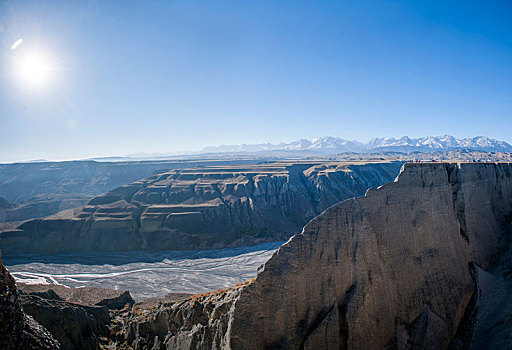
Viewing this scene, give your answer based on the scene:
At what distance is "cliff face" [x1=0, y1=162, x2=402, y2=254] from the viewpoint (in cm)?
6309

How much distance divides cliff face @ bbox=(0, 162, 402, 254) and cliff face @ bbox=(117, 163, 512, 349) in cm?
4919

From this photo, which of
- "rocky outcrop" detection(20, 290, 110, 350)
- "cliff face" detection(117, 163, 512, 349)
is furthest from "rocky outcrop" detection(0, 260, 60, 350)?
"rocky outcrop" detection(20, 290, 110, 350)

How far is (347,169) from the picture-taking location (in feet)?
341

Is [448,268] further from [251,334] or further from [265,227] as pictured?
[265,227]

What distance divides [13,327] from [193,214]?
6259cm

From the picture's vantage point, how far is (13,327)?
7.66 meters

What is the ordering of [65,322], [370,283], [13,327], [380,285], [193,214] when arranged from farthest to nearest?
[193,214] < [65,322] < [380,285] < [370,283] < [13,327]

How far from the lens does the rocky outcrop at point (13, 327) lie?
7516 mm

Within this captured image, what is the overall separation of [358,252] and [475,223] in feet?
30.7

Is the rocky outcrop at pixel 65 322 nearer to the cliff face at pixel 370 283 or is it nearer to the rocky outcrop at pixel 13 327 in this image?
the cliff face at pixel 370 283

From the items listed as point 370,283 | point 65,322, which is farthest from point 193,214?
point 370,283

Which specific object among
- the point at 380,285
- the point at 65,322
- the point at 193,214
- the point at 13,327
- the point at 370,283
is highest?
the point at 13,327

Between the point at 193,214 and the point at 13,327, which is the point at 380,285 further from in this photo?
the point at 193,214

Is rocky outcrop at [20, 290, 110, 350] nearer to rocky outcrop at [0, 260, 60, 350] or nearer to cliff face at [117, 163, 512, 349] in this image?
cliff face at [117, 163, 512, 349]
